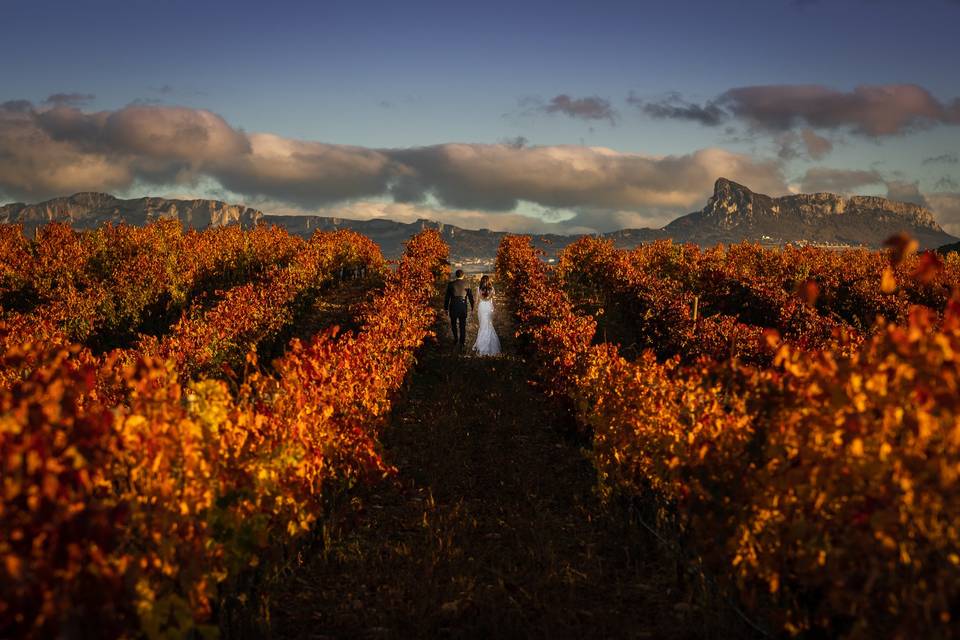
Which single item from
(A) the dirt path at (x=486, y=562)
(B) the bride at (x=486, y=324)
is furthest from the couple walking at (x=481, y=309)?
(A) the dirt path at (x=486, y=562)

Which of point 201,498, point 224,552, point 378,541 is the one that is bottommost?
point 378,541

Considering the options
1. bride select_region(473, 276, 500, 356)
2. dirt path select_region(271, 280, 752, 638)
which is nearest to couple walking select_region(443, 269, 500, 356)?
bride select_region(473, 276, 500, 356)

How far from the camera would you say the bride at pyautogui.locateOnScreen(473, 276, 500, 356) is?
16250 mm

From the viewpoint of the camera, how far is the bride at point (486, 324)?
16.2 m

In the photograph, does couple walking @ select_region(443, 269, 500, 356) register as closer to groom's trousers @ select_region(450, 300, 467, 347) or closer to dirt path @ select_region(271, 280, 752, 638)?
groom's trousers @ select_region(450, 300, 467, 347)

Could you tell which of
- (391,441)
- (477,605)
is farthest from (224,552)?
(391,441)

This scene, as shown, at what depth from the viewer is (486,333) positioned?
54.2 feet

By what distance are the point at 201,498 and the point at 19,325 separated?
11403 millimetres

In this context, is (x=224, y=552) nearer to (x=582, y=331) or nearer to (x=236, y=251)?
(x=582, y=331)

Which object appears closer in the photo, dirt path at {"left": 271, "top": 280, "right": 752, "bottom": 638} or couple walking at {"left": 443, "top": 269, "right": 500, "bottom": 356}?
dirt path at {"left": 271, "top": 280, "right": 752, "bottom": 638}

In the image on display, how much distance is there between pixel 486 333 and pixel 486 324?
0.78ft

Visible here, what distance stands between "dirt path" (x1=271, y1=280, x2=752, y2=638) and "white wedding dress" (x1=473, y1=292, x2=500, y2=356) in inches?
281

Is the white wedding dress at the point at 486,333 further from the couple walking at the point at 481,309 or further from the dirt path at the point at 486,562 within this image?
the dirt path at the point at 486,562

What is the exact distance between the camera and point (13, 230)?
27062 mm
